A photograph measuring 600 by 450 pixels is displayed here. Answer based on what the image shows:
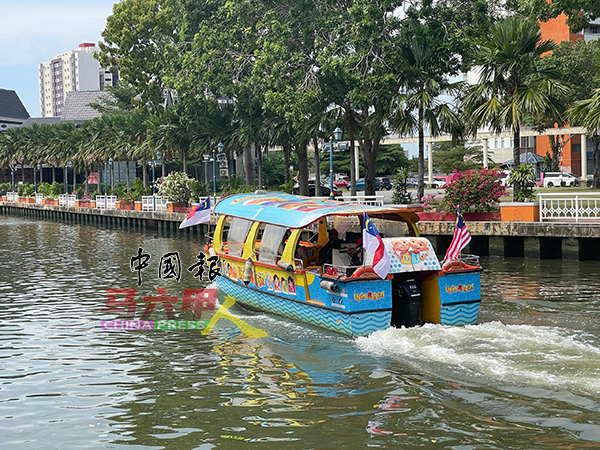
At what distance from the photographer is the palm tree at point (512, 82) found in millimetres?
25797

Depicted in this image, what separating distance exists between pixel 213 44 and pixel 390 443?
36259 millimetres

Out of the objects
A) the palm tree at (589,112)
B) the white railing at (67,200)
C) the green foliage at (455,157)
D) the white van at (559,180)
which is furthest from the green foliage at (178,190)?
the green foliage at (455,157)

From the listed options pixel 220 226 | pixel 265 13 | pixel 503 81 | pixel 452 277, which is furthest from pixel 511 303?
pixel 265 13

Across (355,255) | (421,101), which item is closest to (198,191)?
(421,101)

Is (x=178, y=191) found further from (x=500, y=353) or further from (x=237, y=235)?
(x=500, y=353)

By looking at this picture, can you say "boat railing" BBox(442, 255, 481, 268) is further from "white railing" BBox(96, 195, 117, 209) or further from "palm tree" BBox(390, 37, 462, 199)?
"white railing" BBox(96, 195, 117, 209)

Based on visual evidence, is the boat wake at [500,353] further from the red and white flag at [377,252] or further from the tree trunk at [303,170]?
the tree trunk at [303,170]

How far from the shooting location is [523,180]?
85.9 feet

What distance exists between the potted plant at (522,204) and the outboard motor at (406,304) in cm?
1295

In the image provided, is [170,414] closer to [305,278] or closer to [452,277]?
[305,278]

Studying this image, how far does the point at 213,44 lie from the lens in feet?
138

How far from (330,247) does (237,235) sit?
2969 mm

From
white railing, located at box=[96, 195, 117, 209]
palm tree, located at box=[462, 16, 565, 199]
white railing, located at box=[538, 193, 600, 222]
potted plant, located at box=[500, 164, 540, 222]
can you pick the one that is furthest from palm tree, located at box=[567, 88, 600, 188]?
white railing, located at box=[96, 195, 117, 209]

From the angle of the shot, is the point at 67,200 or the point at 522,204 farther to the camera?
the point at 67,200
